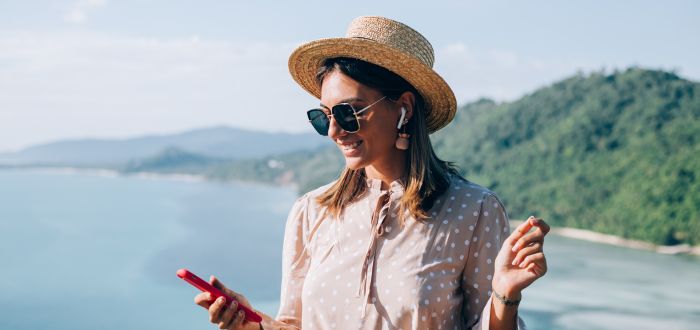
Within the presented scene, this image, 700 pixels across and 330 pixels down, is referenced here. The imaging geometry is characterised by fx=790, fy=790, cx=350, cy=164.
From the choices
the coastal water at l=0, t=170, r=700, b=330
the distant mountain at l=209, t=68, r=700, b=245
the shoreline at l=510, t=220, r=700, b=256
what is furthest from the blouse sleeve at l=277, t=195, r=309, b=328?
the distant mountain at l=209, t=68, r=700, b=245

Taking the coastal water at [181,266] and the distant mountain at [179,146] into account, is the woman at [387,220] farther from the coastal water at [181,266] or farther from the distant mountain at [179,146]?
the distant mountain at [179,146]

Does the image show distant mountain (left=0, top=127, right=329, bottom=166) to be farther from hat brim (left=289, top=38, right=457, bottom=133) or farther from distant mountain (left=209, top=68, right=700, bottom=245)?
hat brim (left=289, top=38, right=457, bottom=133)

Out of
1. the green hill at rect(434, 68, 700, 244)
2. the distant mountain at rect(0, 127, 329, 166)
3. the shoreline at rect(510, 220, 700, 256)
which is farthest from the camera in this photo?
the distant mountain at rect(0, 127, 329, 166)

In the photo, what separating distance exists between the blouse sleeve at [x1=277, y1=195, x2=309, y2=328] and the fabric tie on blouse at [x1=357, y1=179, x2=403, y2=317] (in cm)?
14

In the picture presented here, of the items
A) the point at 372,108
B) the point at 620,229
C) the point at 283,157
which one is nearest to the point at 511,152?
the point at 620,229

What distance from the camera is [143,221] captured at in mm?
33531

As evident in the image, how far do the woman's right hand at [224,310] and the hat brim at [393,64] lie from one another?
→ 0.41 m

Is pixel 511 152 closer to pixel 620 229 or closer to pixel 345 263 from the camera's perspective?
pixel 620 229

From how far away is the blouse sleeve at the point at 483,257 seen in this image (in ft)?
3.83

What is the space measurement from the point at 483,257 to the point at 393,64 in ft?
1.10

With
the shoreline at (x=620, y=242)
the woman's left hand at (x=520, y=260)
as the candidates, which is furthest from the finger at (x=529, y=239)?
the shoreline at (x=620, y=242)

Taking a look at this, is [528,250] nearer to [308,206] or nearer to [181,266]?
[308,206]

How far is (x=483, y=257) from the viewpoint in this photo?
1179 mm

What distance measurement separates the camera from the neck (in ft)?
4.29
